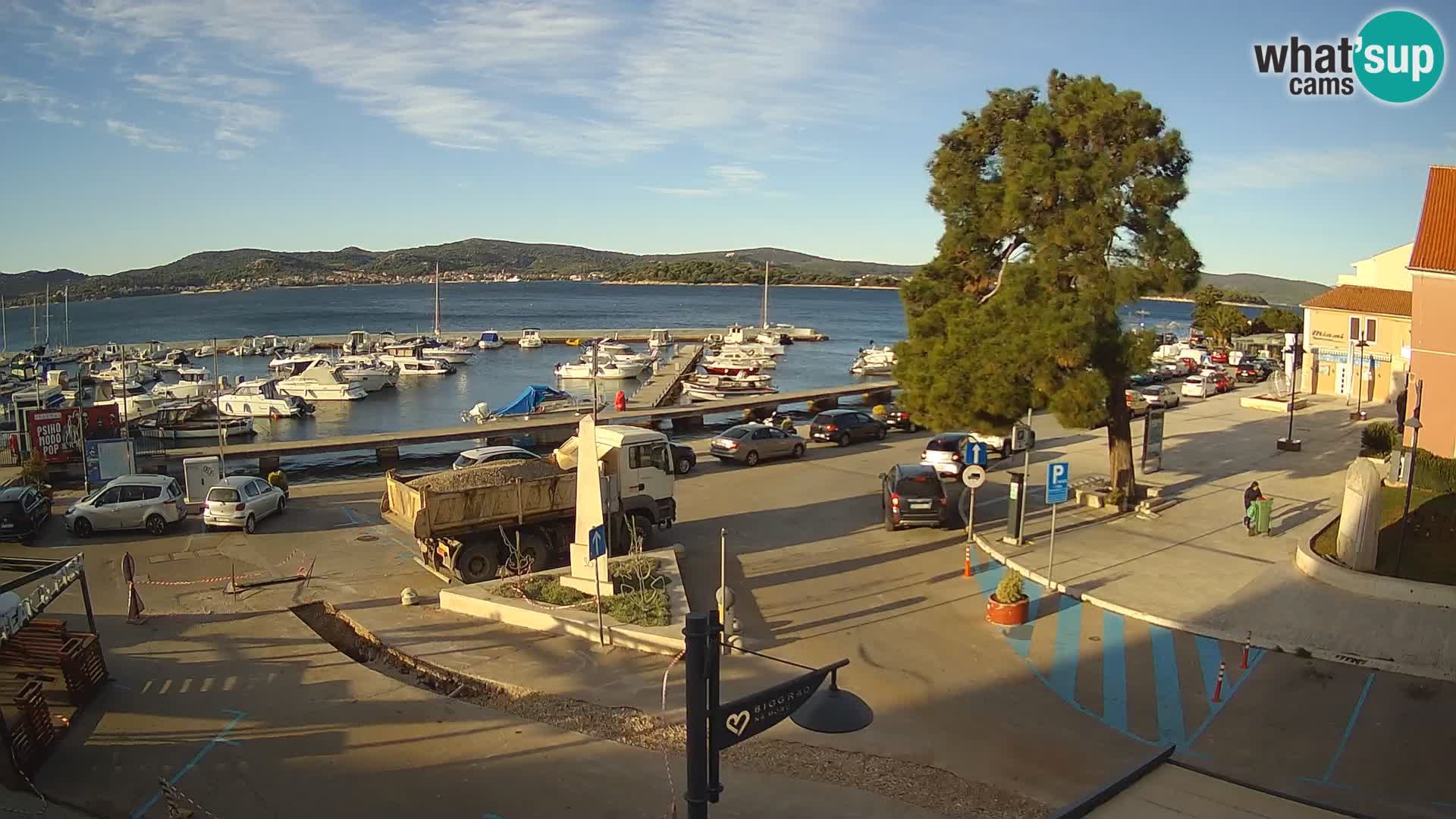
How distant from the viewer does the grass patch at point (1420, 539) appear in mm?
17328

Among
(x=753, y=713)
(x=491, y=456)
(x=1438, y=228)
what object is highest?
(x=1438, y=228)

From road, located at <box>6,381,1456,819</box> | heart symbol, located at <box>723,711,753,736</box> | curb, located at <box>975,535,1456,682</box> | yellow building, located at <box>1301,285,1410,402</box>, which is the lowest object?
road, located at <box>6,381,1456,819</box>

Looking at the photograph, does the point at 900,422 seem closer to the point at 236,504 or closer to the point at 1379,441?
the point at 1379,441

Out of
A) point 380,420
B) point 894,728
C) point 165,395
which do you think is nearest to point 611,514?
point 894,728

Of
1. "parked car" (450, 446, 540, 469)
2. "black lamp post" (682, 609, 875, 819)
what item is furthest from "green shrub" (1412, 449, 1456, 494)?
"black lamp post" (682, 609, 875, 819)

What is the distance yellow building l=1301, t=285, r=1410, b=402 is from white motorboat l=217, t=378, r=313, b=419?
181ft

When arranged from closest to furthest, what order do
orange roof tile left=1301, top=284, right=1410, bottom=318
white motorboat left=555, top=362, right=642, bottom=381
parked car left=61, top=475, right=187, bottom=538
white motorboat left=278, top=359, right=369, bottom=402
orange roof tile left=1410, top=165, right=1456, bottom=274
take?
1. parked car left=61, top=475, right=187, bottom=538
2. orange roof tile left=1410, top=165, right=1456, bottom=274
3. orange roof tile left=1301, top=284, right=1410, bottom=318
4. white motorboat left=278, top=359, right=369, bottom=402
5. white motorboat left=555, top=362, right=642, bottom=381

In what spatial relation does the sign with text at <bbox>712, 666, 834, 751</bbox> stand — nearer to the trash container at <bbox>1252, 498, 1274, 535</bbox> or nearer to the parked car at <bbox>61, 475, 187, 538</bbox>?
the trash container at <bbox>1252, 498, 1274, 535</bbox>

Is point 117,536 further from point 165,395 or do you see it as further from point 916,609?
point 165,395

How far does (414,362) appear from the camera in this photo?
7881cm

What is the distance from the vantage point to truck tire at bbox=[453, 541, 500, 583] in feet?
59.2

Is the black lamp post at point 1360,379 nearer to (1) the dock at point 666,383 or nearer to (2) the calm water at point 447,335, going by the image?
(2) the calm water at point 447,335

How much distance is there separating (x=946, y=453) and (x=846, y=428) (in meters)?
6.11

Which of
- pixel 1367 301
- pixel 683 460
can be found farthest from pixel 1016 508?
pixel 1367 301
